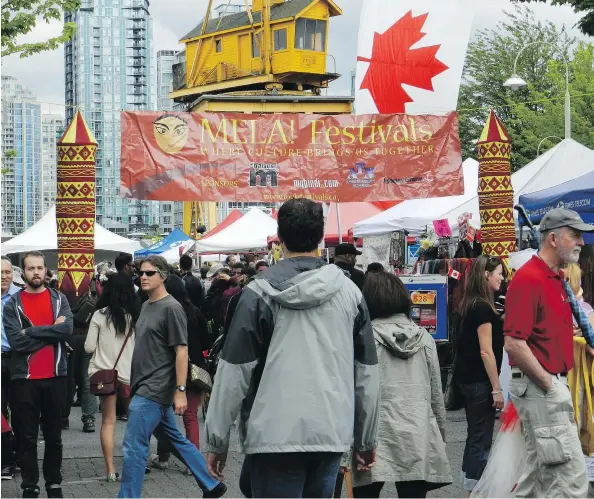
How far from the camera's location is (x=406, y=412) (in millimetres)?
6703

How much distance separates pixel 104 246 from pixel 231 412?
26.0 meters

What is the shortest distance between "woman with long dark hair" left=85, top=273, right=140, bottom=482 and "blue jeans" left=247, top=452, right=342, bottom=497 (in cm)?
466

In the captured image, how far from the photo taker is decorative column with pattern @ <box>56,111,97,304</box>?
513 inches

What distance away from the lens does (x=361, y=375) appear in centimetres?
512

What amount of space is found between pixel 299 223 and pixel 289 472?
1034 mm

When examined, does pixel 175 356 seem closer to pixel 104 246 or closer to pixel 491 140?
pixel 491 140

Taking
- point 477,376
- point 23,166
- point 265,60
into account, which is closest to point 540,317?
point 477,376

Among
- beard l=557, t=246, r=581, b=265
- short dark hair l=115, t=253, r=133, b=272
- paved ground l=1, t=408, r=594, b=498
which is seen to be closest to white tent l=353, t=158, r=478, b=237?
paved ground l=1, t=408, r=594, b=498

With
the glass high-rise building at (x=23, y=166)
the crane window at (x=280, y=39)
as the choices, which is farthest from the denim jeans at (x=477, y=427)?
the glass high-rise building at (x=23, y=166)

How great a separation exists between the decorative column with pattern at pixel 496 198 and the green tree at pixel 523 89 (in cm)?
3176

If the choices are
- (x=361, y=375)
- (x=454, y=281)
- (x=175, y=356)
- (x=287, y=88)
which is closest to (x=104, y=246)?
(x=454, y=281)

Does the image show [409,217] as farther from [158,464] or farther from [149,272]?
[149,272]

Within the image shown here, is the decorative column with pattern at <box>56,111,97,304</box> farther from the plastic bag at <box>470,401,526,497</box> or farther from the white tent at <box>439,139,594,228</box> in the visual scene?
the white tent at <box>439,139,594,228</box>

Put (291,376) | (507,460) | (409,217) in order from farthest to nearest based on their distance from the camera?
1. (409,217)
2. (507,460)
3. (291,376)
